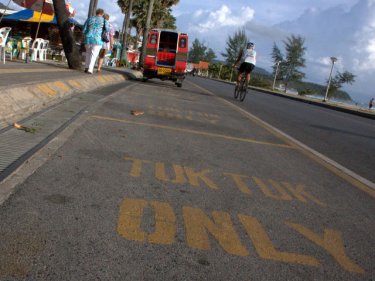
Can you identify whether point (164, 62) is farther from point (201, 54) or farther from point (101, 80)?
point (201, 54)

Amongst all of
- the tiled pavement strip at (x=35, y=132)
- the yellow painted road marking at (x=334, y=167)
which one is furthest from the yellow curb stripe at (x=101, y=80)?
the yellow painted road marking at (x=334, y=167)

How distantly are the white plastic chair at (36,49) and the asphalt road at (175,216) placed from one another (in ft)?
40.1

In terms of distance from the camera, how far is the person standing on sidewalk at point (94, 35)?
1391 cm

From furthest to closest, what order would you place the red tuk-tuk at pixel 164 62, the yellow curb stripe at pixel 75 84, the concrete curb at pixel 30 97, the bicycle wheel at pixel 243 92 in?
the red tuk-tuk at pixel 164 62, the bicycle wheel at pixel 243 92, the yellow curb stripe at pixel 75 84, the concrete curb at pixel 30 97

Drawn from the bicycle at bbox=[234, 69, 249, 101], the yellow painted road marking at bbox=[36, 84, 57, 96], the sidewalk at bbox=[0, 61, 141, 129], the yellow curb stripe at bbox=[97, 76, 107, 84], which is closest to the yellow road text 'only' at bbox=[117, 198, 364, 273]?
the sidewalk at bbox=[0, 61, 141, 129]

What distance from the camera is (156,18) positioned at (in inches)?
2237

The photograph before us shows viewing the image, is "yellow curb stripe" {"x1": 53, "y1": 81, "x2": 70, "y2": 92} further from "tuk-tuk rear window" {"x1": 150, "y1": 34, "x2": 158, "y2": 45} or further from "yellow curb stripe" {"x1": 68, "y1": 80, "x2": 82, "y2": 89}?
"tuk-tuk rear window" {"x1": 150, "y1": 34, "x2": 158, "y2": 45}

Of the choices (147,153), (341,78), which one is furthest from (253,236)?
(341,78)

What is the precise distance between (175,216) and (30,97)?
14.1ft

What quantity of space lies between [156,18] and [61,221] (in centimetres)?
5623

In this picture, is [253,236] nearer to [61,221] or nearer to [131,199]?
[131,199]

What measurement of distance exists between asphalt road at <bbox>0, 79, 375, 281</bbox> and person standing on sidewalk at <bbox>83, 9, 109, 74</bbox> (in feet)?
28.3

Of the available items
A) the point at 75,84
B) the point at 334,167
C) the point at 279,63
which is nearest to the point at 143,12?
the point at 279,63

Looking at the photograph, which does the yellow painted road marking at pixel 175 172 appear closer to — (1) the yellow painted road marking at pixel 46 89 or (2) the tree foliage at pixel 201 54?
(1) the yellow painted road marking at pixel 46 89
